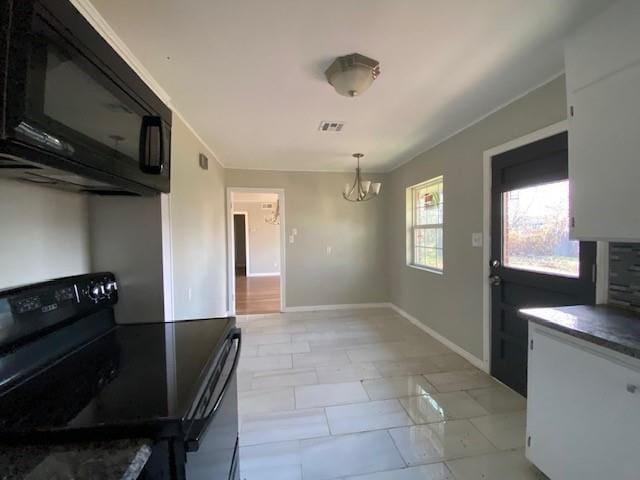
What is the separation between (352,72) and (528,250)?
6.51 ft

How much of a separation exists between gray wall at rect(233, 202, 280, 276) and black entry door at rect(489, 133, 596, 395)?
7.88 metres

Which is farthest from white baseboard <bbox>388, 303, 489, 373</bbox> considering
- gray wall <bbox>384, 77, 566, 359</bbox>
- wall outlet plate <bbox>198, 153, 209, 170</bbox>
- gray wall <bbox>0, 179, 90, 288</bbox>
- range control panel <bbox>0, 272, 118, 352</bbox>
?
wall outlet plate <bbox>198, 153, 209, 170</bbox>

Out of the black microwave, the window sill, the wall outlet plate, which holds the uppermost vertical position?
the wall outlet plate

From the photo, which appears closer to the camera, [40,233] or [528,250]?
[40,233]

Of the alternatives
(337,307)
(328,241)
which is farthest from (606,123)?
(337,307)

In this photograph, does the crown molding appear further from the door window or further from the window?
the window

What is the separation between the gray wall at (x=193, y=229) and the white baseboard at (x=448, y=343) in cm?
284

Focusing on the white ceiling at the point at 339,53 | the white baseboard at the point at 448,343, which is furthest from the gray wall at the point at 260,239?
the white ceiling at the point at 339,53

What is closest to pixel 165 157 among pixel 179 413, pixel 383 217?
pixel 179 413

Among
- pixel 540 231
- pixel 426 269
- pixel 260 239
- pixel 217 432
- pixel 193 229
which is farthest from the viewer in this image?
pixel 260 239

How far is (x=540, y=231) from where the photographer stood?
223 centimetres

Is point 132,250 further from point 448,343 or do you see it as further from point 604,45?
point 448,343

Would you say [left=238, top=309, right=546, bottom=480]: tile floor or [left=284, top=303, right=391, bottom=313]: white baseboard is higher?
[left=284, top=303, right=391, bottom=313]: white baseboard

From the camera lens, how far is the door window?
2.03 metres
